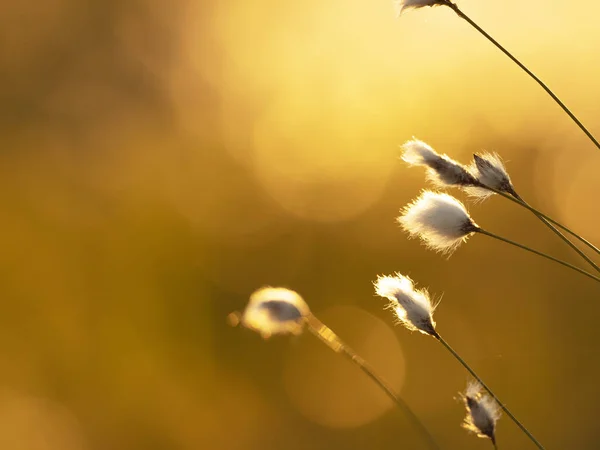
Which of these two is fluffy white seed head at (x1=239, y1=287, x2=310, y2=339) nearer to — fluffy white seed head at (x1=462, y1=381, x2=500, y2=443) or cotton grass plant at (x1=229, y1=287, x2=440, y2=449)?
cotton grass plant at (x1=229, y1=287, x2=440, y2=449)

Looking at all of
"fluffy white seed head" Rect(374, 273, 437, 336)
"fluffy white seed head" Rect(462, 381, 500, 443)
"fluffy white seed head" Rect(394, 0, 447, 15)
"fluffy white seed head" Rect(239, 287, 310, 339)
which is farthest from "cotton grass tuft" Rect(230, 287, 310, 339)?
"fluffy white seed head" Rect(394, 0, 447, 15)

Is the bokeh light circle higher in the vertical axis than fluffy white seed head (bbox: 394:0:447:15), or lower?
higher

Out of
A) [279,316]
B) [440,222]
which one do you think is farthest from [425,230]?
[279,316]

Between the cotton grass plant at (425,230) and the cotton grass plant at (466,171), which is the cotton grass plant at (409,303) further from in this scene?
the cotton grass plant at (466,171)

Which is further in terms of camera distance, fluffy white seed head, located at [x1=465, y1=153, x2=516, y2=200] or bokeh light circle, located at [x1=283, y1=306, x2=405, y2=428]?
bokeh light circle, located at [x1=283, y1=306, x2=405, y2=428]

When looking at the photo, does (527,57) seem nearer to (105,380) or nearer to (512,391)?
(512,391)

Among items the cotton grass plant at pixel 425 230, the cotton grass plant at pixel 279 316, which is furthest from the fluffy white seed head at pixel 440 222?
the cotton grass plant at pixel 279 316

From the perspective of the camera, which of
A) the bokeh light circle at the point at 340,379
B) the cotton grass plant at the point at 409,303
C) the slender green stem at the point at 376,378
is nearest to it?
the slender green stem at the point at 376,378
